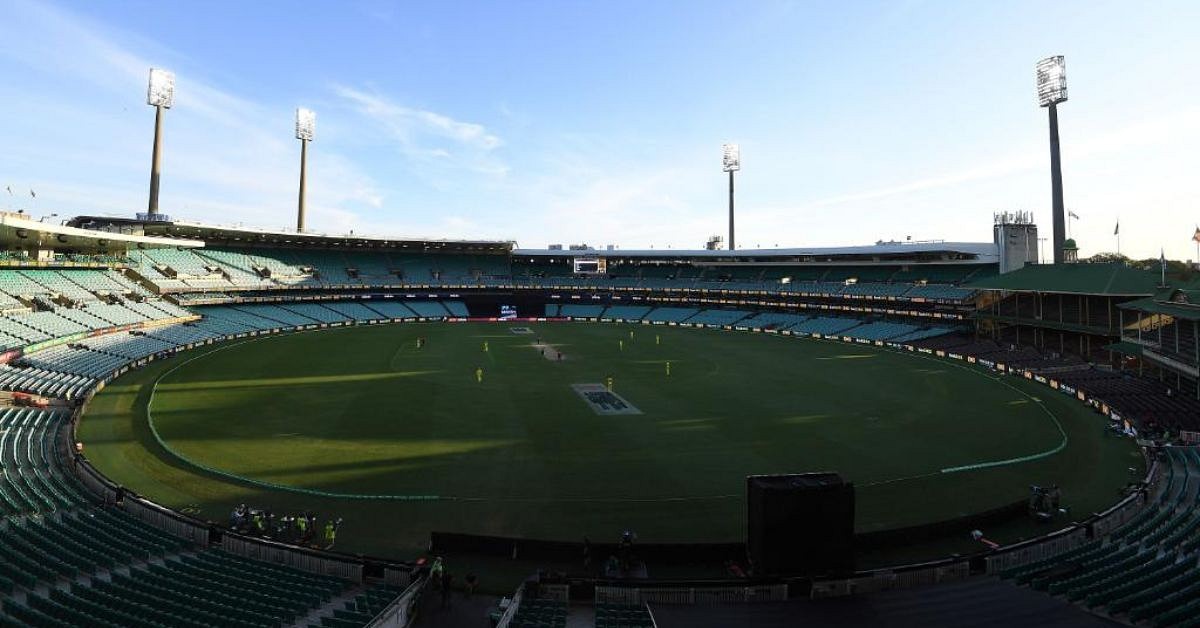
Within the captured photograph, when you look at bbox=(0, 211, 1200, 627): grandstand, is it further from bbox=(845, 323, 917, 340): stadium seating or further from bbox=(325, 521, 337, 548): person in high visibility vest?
bbox=(325, 521, 337, 548): person in high visibility vest

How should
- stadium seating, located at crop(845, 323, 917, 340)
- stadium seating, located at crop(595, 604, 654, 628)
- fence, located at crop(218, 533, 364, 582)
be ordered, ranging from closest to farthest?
stadium seating, located at crop(595, 604, 654, 628)
fence, located at crop(218, 533, 364, 582)
stadium seating, located at crop(845, 323, 917, 340)

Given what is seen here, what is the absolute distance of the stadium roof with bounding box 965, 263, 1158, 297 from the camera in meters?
48.7

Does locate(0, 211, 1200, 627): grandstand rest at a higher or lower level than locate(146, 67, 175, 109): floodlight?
lower

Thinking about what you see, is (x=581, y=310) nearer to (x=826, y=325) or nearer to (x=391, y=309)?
(x=391, y=309)

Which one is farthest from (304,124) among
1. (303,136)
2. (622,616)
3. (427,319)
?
(622,616)

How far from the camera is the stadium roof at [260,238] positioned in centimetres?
7100

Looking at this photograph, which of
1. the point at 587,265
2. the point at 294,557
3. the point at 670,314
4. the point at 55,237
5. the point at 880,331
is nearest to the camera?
the point at 294,557

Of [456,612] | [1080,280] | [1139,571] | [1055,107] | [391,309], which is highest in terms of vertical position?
[1055,107]

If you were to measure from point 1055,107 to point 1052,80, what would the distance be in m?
2.96

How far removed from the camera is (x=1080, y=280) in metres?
53.2

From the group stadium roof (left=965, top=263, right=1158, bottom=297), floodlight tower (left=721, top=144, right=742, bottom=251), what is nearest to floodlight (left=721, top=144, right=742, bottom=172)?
floodlight tower (left=721, top=144, right=742, bottom=251)

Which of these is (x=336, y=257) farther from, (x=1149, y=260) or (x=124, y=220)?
(x=1149, y=260)

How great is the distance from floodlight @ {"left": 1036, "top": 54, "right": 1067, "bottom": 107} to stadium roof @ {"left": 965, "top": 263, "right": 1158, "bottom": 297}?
1954 cm

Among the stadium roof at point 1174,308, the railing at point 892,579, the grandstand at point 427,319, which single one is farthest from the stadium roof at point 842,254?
the railing at point 892,579
